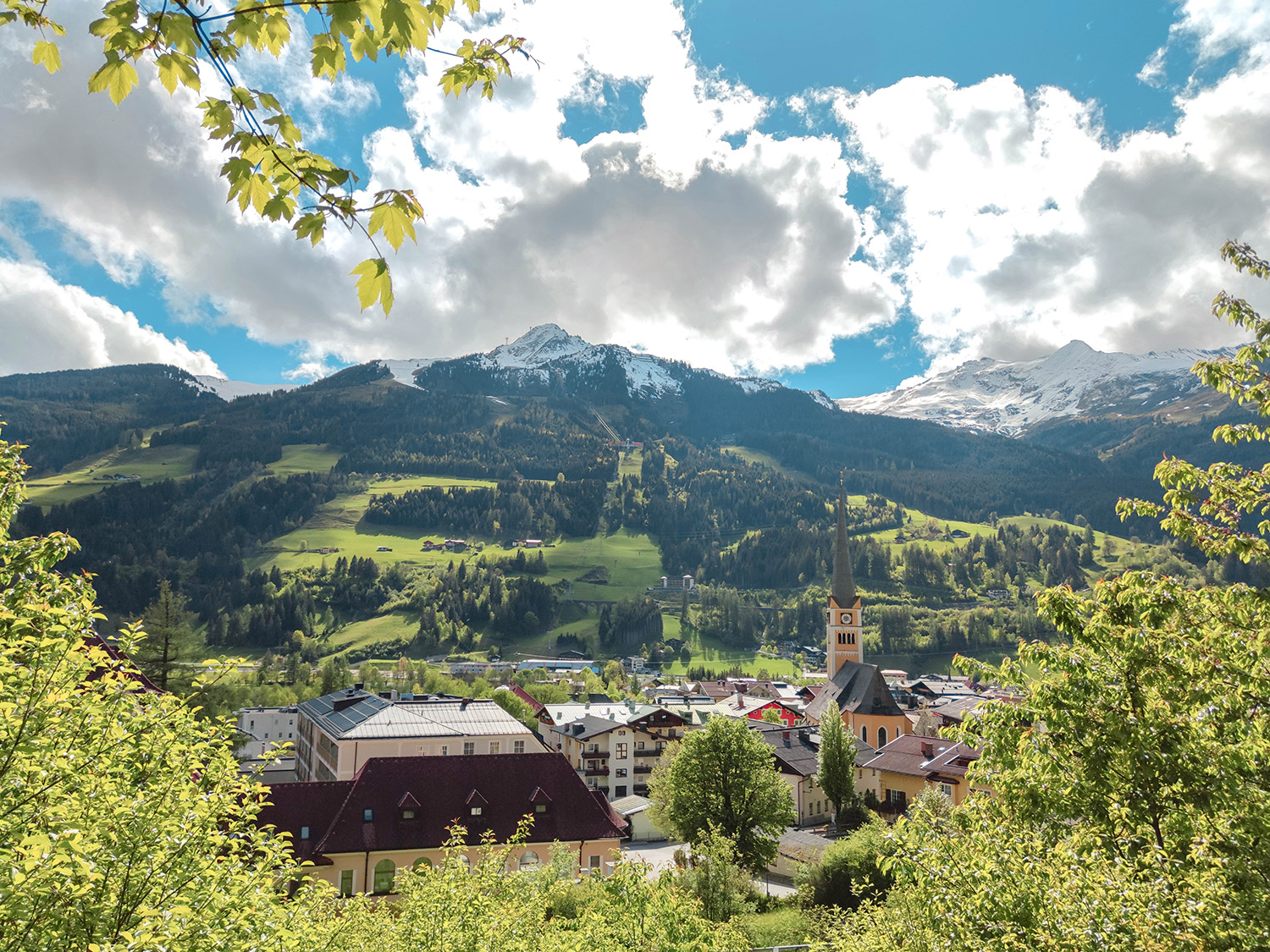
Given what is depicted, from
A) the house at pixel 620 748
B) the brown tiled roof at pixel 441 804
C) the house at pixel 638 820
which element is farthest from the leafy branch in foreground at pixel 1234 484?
the house at pixel 620 748

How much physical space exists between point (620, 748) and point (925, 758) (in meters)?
35.3

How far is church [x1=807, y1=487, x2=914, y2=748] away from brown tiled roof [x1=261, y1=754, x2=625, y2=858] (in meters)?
26.5

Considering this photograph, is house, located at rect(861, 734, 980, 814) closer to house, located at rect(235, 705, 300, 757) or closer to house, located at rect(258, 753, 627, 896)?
house, located at rect(258, 753, 627, 896)

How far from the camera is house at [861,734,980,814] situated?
53.4 metres

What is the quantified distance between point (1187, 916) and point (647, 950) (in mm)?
12190

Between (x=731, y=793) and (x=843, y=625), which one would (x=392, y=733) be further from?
(x=843, y=625)

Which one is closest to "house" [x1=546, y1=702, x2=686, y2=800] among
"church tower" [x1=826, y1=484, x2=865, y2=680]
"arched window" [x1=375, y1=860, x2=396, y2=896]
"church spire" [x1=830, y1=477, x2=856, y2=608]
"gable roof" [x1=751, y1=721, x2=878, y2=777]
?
"gable roof" [x1=751, y1=721, x2=878, y2=777]

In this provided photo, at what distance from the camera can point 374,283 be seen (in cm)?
402

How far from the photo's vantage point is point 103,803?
7695 millimetres

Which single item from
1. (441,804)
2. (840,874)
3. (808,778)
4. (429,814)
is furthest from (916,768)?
(429,814)

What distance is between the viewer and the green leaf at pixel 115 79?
393 cm

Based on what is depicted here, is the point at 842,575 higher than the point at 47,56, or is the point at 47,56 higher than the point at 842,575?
the point at 842,575

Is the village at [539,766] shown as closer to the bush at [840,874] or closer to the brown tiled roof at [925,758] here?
the brown tiled roof at [925,758]

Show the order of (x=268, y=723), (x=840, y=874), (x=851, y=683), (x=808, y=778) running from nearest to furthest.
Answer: (x=840, y=874) → (x=808, y=778) → (x=851, y=683) → (x=268, y=723)
